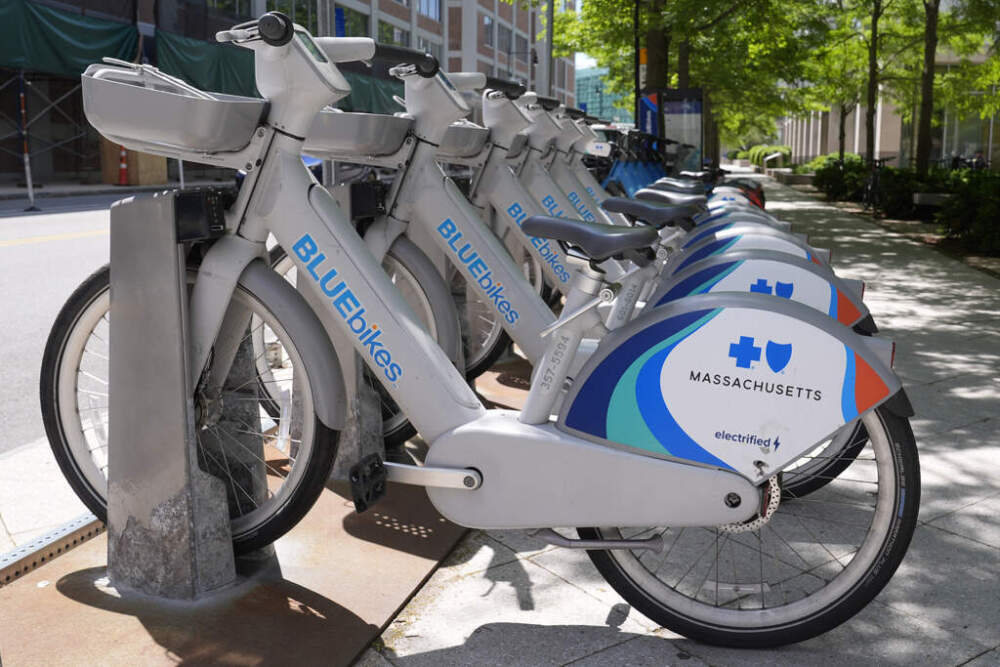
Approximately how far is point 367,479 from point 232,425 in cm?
58

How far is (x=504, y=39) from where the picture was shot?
2414 inches

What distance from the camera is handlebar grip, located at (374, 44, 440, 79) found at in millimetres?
3586

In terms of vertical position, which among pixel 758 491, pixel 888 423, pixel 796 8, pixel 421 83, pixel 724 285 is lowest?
pixel 758 491

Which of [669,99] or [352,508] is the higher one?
[669,99]

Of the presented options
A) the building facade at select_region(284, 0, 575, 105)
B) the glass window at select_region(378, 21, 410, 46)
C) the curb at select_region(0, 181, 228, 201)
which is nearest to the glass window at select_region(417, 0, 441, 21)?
the building facade at select_region(284, 0, 575, 105)

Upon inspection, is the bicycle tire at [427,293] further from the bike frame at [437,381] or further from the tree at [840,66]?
the tree at [840,66]

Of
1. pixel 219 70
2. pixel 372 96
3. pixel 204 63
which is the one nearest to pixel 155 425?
pixel 372 96

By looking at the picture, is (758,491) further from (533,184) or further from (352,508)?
(533,184)

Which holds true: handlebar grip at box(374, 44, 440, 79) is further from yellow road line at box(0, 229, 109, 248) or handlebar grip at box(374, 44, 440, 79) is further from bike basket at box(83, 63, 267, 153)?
yellow road line at box(0, 229, 109, 248)

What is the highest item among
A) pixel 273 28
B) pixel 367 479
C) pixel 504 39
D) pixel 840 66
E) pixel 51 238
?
pixel 504 39

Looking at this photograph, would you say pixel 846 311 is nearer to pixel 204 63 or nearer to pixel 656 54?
pixel 656 54

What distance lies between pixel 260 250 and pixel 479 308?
9.27 feet

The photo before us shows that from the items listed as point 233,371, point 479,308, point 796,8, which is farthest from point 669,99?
point 233,371

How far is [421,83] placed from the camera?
13.1ft
